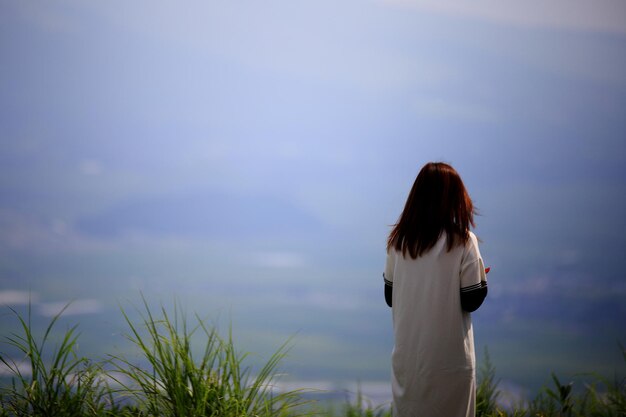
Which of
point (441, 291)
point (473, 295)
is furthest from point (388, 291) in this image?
point (473, 295)

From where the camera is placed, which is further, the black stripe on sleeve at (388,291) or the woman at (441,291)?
the black stripe on sleeve at (388,291)

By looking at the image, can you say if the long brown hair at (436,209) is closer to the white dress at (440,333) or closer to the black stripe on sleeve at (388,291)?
the white dress at (440,333)

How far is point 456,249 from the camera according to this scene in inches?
124

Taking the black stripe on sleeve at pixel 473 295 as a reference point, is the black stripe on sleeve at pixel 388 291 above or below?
above

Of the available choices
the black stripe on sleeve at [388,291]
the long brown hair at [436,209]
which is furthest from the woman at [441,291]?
the black stripe on sleeve at [388,291]

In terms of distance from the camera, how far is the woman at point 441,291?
124 inches

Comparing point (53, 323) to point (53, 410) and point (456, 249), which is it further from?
point (456, 249)

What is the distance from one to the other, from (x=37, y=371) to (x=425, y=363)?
78.4 inches

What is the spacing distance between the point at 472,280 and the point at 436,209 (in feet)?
1.26

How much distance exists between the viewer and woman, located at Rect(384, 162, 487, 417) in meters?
3.16

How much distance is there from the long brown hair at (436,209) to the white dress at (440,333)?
5 cm

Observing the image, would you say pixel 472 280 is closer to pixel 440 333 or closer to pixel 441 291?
pixel 441 291

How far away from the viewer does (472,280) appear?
124 inches

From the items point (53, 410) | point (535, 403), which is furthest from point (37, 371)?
point (535, 403)
